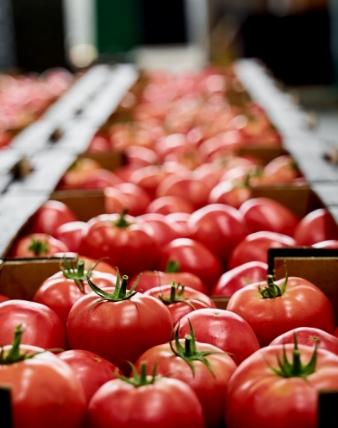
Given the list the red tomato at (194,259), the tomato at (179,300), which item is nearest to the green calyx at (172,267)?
the red tomato at (194,259)

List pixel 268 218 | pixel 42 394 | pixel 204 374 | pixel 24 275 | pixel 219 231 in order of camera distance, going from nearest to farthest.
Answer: pixel 42 394, pixel 204 374, pixel 24 275, pixel 219 231, pixel 268 218

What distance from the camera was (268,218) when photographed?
2453 millimetres

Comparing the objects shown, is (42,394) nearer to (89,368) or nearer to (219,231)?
(89,368)

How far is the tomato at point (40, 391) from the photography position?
1.04 meters

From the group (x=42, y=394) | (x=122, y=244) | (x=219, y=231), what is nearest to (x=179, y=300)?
(x=122, y=244)

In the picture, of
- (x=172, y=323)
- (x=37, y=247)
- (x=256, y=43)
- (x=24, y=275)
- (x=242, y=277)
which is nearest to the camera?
(x=172, y=323)

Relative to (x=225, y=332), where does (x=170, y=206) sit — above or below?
below

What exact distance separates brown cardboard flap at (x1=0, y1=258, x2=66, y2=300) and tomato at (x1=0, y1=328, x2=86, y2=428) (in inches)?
26.4

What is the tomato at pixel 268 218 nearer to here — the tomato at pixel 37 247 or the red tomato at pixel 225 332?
the tomato at pixel 37 247

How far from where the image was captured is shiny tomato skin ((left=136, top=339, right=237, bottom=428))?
1.18 meters

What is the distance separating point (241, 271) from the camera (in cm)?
191

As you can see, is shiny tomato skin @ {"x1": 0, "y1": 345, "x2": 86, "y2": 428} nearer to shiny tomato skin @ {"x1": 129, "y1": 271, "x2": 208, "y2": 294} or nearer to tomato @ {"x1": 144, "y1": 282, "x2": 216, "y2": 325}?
tomato @ {"x1": 144, "y1": 282, "x2": 216, "y2": 325}

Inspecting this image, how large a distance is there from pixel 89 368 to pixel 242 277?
0.75 metres

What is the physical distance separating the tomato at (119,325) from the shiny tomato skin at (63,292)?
0.58 ft
